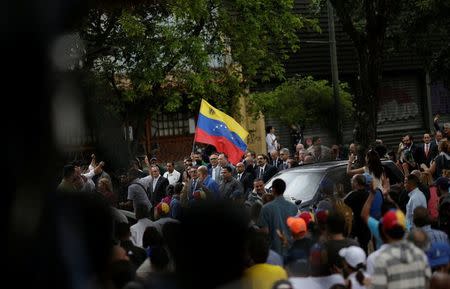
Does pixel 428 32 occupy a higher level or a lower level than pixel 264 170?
higher

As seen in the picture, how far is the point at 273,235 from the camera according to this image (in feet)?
28.8

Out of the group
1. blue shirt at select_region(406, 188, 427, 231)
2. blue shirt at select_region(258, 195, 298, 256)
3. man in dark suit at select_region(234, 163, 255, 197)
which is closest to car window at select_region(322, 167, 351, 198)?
man in dark suit at select_region(234, 163, 255, 197)

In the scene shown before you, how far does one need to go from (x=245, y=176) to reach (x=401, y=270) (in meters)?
9.94

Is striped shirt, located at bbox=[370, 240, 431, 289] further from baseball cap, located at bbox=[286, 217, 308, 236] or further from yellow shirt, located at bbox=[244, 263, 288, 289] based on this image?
baseball cap, located at bbox=[286, 217, 308, 236]

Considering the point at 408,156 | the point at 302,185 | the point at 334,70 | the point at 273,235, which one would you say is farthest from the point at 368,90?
the point at 273,235

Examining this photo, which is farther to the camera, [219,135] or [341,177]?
[219,135]

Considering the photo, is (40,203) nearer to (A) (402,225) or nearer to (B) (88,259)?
(B) (88,259)

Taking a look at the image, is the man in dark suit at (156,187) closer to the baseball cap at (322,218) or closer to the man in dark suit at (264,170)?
the man in dark suit at (264,170)

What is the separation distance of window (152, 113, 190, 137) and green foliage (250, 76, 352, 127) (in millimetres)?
3658

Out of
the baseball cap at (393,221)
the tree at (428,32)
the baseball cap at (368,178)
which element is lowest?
the baseball cap at (393,221)

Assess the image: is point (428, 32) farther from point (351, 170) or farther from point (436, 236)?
point (436, 236)

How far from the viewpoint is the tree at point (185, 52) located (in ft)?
64.2

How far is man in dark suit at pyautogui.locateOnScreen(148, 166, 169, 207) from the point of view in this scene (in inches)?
581

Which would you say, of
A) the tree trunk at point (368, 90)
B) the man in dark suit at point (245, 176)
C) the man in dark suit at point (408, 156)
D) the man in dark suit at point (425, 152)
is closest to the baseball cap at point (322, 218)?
the man in dark suit at point (245, 176)
